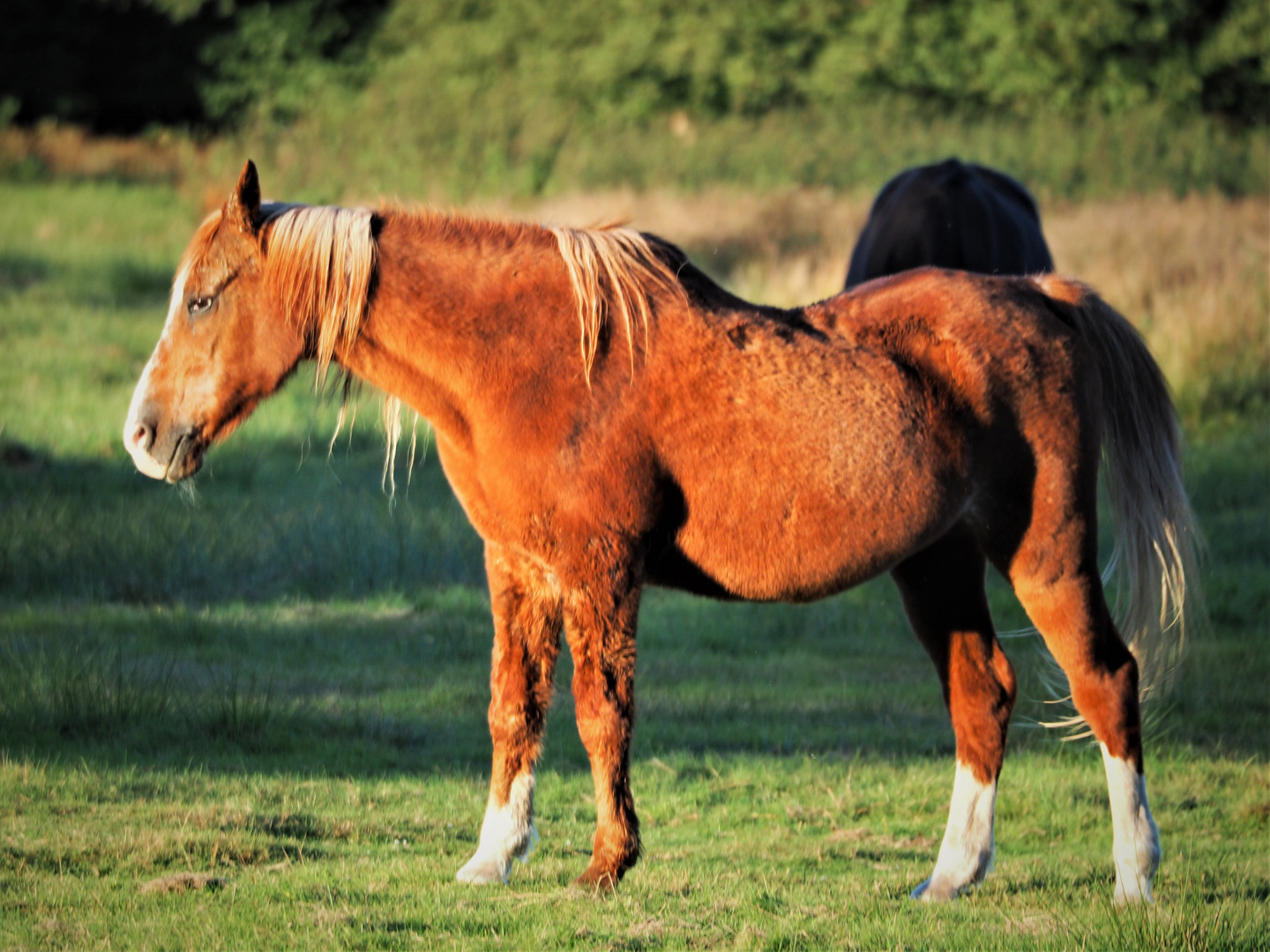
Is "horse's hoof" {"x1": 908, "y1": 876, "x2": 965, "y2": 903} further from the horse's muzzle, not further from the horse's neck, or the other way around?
the horse's muzzle

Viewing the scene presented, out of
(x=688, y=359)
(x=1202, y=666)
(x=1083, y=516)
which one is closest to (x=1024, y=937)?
(x=1083, y=516)

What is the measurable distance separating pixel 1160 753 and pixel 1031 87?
20066mm

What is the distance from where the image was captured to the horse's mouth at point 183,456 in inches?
158

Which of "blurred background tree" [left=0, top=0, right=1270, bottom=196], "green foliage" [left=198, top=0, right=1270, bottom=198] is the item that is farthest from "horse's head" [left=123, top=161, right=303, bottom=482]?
"blurred background tree" [left=0, top=0, right=1270, bottom=196]

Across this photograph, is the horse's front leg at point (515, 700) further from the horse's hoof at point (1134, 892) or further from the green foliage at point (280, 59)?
the green foliage at point (280, 59)

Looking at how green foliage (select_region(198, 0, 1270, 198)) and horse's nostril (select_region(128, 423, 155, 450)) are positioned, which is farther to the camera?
green foliage (select_region(198, 0, 1270, 198))

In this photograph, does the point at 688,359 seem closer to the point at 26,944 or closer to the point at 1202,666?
the point at 26,944

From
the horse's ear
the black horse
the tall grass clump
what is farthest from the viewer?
the black horse

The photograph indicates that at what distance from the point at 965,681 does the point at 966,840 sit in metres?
0.51

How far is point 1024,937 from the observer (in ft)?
12.5

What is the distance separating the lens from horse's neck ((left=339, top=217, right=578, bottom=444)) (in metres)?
4.00

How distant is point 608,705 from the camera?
13.0 ft

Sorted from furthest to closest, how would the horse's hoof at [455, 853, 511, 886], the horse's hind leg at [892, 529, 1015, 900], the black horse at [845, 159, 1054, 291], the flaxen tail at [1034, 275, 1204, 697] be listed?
the black horse at [845, 159, 1054, 291] < the flaxen tail at [1034, 275, 1204, 697] < the horse's hind leg at [892, 529, 1015, 900] < the horse's hoof at [455, 853, 511, 886]

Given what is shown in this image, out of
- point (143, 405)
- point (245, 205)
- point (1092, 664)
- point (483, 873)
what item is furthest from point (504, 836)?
point (245, 205)
